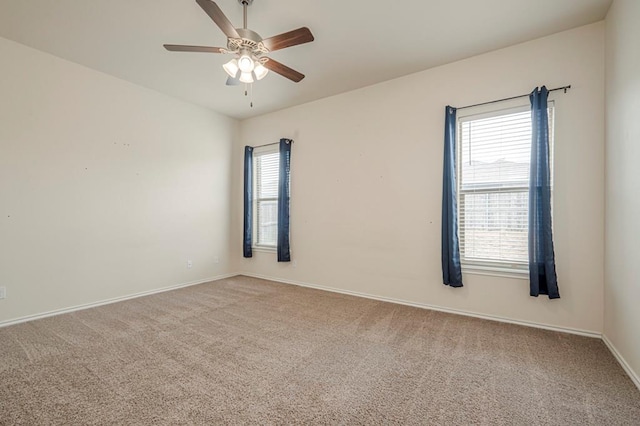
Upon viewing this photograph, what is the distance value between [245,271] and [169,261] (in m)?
1.40

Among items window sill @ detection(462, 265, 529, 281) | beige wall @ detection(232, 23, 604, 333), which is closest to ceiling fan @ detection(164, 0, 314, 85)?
beige wall @ detection(232, 23, 604, 333)

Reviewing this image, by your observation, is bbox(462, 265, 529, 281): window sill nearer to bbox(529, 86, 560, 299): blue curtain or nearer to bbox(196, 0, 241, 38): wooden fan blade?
bbox(529, 86, 560, 299): blue curtain

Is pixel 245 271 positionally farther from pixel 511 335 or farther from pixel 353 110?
pixel 511 335

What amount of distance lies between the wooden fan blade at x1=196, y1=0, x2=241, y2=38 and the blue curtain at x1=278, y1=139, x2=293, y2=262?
259 cm

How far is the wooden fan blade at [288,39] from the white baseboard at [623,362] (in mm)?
3368

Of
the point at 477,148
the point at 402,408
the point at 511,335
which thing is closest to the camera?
the point at 402,408

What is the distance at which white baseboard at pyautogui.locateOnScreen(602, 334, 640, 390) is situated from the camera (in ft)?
6.54

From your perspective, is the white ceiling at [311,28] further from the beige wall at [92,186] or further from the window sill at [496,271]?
the window sill at [496,271]

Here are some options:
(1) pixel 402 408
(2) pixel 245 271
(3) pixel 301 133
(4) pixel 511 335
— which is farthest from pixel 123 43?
(4) pixel 511 335

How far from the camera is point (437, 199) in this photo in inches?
139

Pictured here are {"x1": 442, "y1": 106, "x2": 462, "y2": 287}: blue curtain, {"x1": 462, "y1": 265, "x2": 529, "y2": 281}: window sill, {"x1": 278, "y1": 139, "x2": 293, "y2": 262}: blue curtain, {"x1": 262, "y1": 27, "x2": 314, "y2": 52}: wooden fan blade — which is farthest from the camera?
{"x1": 278, "y1": 139, "x2": 293, "y2": 262}: blue curtain

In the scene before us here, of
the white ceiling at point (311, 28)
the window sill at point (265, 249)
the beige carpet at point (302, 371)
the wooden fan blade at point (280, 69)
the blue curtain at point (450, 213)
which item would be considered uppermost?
the white ceiling at point (311, 28)

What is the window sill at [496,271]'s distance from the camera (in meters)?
3.04

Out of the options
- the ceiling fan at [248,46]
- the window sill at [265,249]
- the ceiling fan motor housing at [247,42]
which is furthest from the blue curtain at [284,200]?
the ceiling fan motor housing at [247,42]
